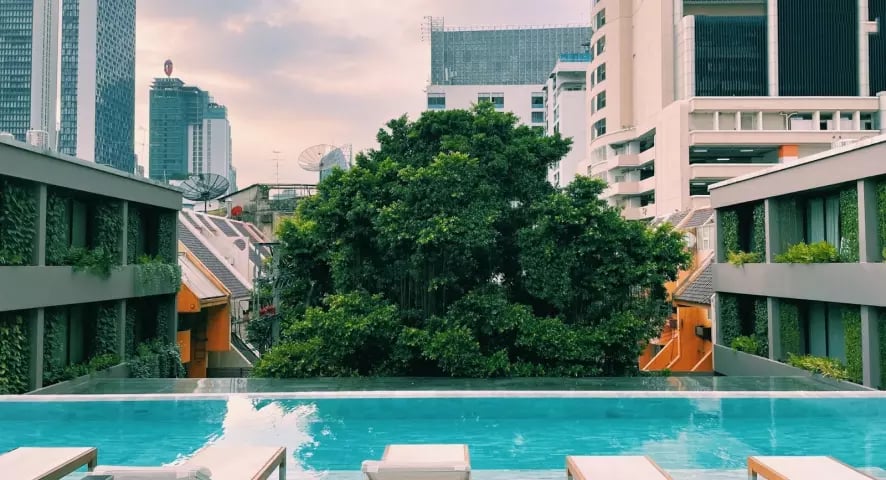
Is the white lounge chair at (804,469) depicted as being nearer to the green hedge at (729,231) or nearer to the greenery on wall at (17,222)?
the greenery on wall at (17,222)

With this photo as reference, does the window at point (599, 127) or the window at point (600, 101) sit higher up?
the window at point (600, 101)

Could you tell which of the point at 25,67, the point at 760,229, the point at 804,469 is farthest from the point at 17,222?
the point at 25,67

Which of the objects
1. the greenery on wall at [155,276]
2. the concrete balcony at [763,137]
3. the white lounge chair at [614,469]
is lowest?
the white lounge chair at [614,469]

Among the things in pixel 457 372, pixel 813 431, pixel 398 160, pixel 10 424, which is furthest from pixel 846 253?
pixel 10 424

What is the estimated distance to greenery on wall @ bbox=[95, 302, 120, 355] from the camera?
1544 cm

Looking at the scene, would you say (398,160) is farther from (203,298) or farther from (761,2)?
(761,2)

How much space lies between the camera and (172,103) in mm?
195500

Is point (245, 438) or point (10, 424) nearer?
point (245, 438)

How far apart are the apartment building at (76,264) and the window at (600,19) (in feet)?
149

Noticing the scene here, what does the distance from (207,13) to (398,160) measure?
17.3 meters

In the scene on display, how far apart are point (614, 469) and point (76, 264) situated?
12066 mm

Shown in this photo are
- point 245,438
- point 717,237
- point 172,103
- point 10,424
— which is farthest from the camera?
point 172,103

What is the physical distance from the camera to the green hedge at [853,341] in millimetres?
13305

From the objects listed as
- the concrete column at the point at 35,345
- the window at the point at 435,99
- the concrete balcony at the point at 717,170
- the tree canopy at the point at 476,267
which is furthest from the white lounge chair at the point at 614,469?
the window at the point at 435,99
